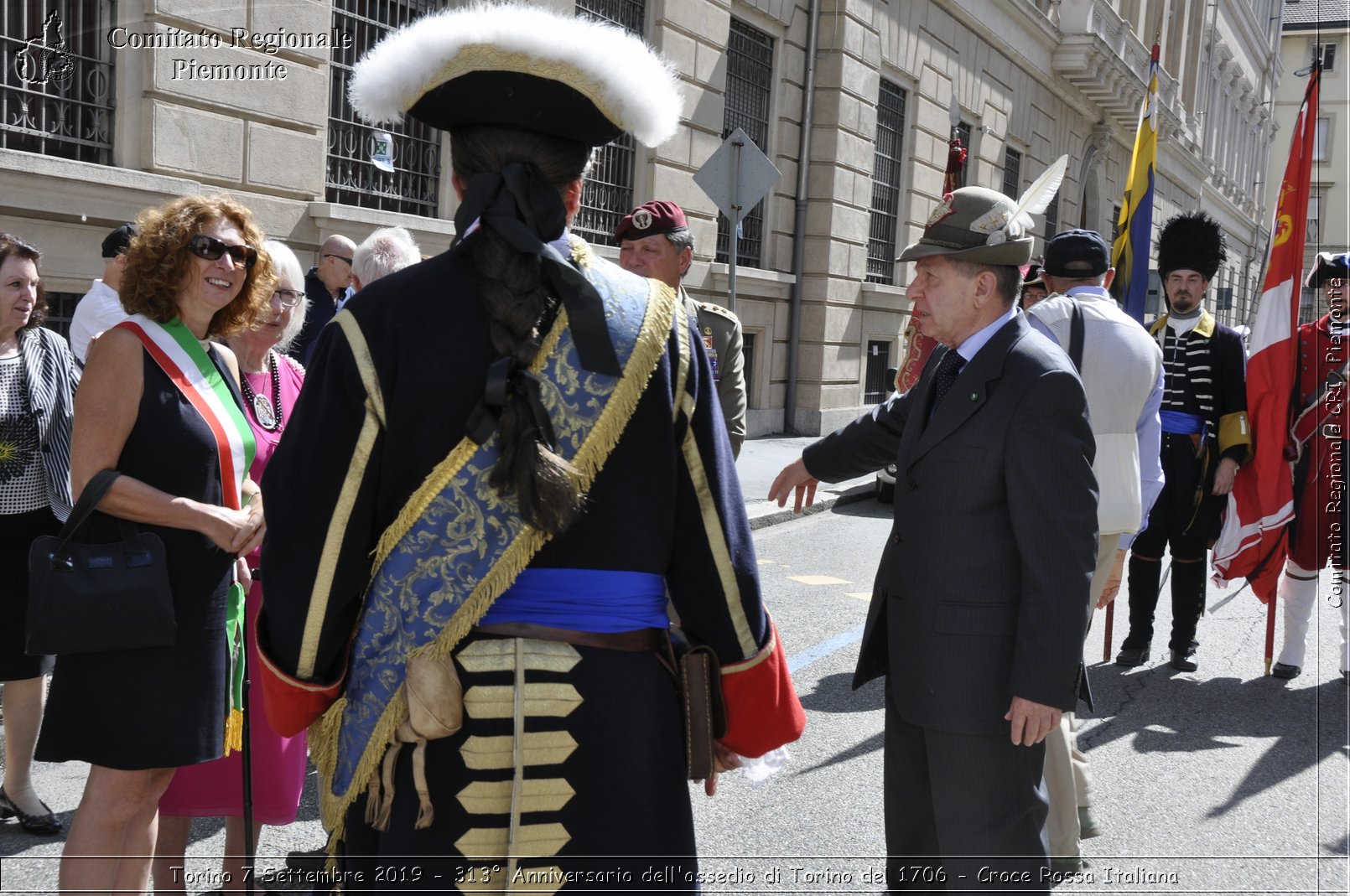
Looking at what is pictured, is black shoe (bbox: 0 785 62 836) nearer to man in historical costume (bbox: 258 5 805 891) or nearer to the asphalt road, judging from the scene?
the asphalt road

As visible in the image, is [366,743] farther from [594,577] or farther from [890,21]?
[890,21]

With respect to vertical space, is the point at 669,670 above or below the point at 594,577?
below

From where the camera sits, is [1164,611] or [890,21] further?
[890,21]

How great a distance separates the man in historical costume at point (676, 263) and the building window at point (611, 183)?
7563mm

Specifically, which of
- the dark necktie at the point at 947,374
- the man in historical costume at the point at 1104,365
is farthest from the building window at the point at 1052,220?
the dark necktie at the point at 947,374

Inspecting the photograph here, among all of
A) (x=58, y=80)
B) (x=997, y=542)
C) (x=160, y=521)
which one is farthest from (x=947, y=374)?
(x=58, y=80)

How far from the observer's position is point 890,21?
17.3 m

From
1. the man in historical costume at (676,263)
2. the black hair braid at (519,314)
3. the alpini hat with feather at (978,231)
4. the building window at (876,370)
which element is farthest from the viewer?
the building window at (876,370)

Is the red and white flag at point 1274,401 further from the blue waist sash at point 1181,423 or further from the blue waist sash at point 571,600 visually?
the blue waist sash at point 571,600

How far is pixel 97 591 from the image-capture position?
9.06ft

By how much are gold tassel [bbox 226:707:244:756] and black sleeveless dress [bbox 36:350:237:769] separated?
0.29 ft

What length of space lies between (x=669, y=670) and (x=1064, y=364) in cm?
139

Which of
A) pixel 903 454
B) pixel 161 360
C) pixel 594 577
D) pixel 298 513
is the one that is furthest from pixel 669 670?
pixel 161 360

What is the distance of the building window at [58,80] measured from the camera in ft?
23.7
